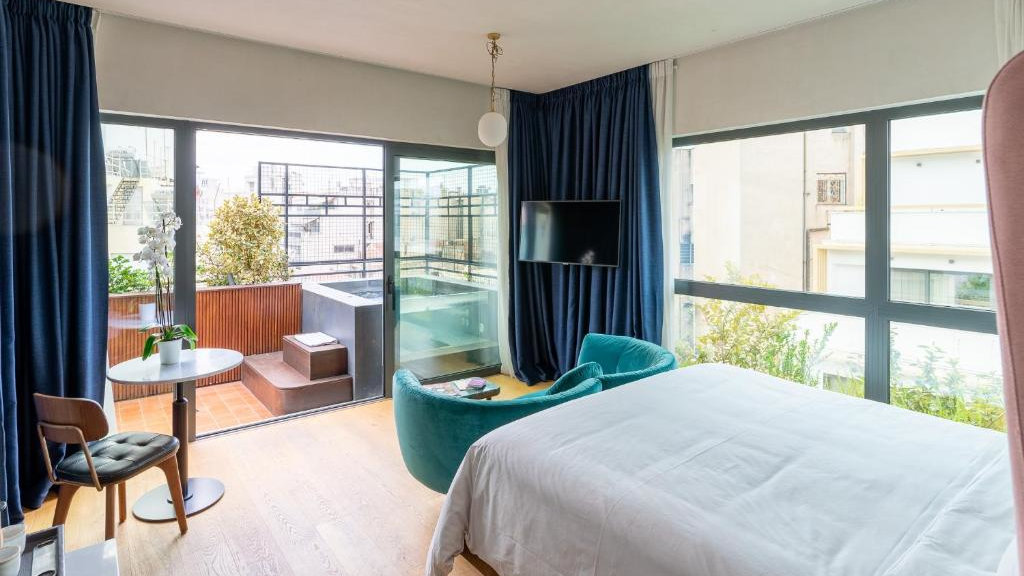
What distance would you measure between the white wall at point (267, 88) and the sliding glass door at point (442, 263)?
0.27 metres

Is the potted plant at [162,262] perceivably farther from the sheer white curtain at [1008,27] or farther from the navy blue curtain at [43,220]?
the sheer white curtain at [1008,27]

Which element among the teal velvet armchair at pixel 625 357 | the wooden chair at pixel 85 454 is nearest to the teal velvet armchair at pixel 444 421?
the teal velvet armchair at pixel 625 357

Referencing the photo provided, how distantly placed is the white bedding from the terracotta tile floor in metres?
2.74

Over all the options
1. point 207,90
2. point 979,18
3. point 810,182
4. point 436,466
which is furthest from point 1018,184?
point 207,90

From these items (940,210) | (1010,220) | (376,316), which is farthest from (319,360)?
(1010,220)

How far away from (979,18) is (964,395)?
74.7 inches

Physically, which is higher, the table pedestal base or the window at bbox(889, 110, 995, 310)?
the window at bbox(889, 110, 995, 310)

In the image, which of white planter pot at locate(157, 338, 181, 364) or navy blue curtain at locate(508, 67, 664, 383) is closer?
white planter pot at locate(157, 338, 181, 364)

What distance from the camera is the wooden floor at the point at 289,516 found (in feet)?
7.79

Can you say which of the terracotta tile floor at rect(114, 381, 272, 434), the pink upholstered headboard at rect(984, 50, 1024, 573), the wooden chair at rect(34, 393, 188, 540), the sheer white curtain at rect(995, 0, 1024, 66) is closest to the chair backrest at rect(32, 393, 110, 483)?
the wooden chair at rect(34, 393, 188, 540)

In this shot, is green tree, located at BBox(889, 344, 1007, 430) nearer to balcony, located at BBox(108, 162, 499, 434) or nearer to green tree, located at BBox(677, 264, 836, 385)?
green tree, located at BBox(677, 264, 836, 385)

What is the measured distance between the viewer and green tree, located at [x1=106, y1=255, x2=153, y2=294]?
3.38m

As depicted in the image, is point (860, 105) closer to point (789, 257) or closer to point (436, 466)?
point (789, 257)

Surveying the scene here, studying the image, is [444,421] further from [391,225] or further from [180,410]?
[391,225]
